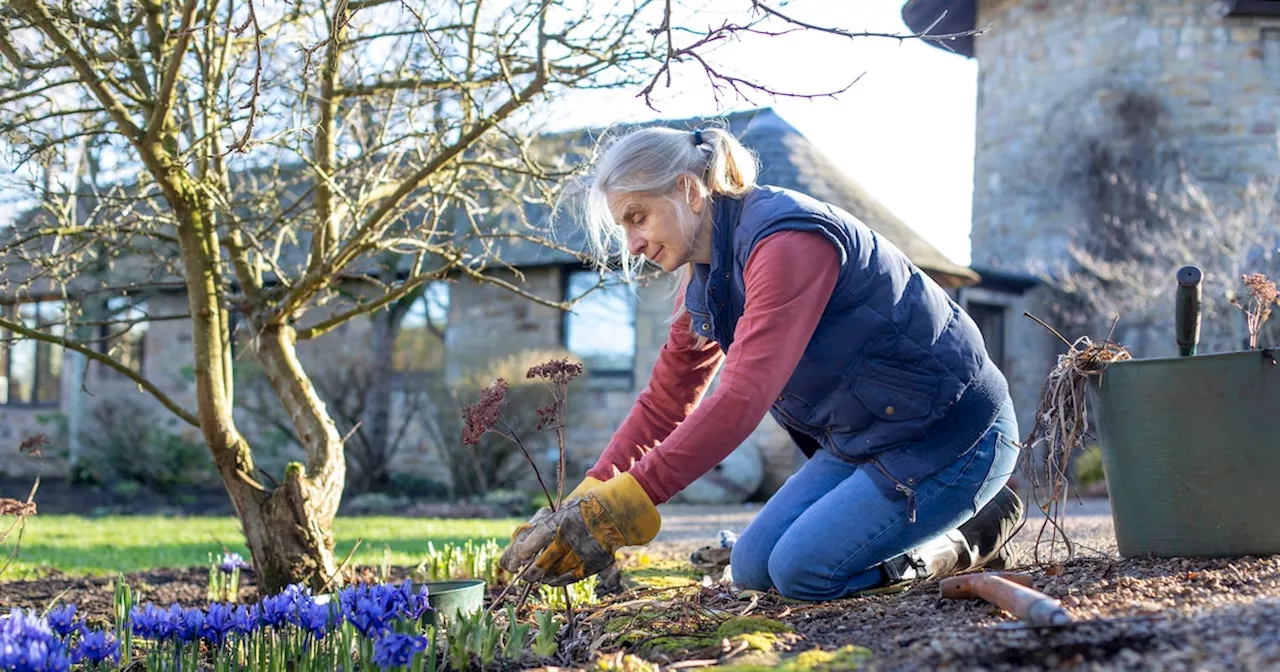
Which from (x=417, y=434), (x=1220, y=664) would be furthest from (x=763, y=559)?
(x=417, y=434)

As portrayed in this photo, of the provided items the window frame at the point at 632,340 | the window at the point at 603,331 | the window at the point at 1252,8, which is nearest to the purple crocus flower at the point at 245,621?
the window frame at the point at 632,340

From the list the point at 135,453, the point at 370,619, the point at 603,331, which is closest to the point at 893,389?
the point at 370,619

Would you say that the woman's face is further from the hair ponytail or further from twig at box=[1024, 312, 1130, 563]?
twig at box=[1024, 312, 1130, 563]

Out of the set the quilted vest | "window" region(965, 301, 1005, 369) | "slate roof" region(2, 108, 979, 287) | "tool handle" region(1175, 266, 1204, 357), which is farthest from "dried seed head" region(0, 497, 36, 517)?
"window" region(965, 301, 1005, 369)

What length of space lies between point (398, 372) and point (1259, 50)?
11047 millimetres

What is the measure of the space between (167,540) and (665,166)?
5795 mm

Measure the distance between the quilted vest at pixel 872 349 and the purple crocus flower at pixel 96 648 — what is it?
5.20 feet

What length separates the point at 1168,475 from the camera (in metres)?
2.87

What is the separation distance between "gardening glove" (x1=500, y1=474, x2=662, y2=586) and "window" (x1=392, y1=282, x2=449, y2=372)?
1113 centimetres

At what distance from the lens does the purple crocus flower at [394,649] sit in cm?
209

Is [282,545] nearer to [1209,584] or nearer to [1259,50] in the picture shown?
[1209,584]

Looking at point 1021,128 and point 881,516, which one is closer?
point 881,516

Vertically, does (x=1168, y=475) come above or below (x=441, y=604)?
above

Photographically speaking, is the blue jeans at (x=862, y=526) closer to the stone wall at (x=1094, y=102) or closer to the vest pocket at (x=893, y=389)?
the vest pocket at (x=893, y=389)
